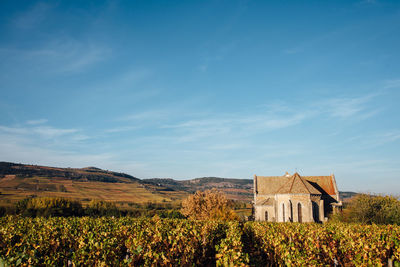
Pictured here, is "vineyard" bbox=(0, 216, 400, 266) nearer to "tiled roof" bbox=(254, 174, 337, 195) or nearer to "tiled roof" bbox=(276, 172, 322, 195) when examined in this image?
Answer: "tiled roof" bbox=(276, 172, 322, 195)

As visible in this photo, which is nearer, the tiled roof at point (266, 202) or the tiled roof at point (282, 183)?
the tiled roof at point (266, 202)

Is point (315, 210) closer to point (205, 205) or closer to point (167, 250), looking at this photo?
point (205, 205)

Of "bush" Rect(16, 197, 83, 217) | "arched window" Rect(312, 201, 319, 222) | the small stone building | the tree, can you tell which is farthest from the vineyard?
"bush" Rect(16, 197, 83, 217)

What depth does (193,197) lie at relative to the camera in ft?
181

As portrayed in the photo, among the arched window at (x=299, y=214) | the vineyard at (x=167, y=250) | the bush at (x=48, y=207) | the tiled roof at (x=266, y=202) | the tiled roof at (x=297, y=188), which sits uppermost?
the tiled roof at (x=297, y=188)

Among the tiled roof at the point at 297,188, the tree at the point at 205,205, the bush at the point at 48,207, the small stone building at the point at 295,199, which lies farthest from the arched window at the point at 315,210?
the bush at the point at 48,207

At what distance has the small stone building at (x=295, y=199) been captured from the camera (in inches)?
1855

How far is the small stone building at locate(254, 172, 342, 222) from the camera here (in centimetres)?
4712

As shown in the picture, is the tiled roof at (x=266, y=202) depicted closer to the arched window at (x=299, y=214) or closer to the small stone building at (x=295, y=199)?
the small stone building at (x=295, y=199)

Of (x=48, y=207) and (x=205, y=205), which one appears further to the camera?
(x=48, y=207)

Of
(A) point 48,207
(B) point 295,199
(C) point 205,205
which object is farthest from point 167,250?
(A) point 48,207

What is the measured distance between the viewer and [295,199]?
47.8 meters

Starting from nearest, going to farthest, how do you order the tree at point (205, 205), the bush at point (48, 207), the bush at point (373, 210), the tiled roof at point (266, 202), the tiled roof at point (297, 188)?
the bush at point (373, 210) < the tiled roof at point (297, 188) < the tree at point (205, 205) < the tiled roof at point (266, 202) < the bush at point (48, 207)

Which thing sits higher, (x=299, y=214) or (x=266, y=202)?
(x=266, y=202)
